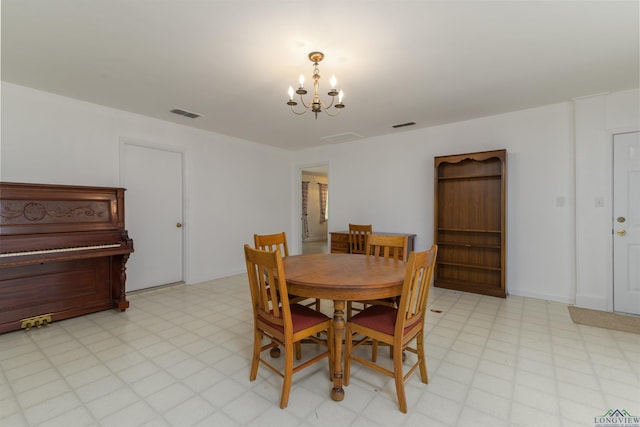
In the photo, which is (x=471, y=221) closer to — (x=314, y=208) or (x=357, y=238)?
(x=357, y=238)

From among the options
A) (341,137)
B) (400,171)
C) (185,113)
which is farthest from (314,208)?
(185,113)

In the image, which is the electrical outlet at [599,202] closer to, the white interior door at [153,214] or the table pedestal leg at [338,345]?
the table pedestal leg at [338,345]

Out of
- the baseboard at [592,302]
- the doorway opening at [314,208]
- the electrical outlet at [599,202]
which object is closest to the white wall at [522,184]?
the baseboard at [592,302]

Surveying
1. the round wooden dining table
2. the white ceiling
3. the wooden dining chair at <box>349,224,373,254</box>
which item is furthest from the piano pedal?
the wooden dining chair at <box>349,224,373,254</box>

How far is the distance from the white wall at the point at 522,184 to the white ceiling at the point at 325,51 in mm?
374

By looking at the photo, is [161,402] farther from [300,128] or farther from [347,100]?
[300,128]

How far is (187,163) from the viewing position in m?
4.38

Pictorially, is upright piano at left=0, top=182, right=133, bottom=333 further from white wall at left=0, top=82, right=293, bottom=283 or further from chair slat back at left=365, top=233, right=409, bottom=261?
chair slat back at left=365, top=233, right=409, bottom=261

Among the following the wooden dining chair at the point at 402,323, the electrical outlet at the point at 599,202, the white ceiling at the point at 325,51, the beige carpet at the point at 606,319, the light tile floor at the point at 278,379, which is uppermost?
the white ceiling at the point at 325,51

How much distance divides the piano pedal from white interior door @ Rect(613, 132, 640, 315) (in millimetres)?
5957

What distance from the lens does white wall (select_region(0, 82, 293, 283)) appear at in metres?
3.03

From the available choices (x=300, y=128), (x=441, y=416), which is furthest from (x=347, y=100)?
(x=441, y=416)

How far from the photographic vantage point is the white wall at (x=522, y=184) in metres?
3.51

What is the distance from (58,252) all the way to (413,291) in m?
3.18
